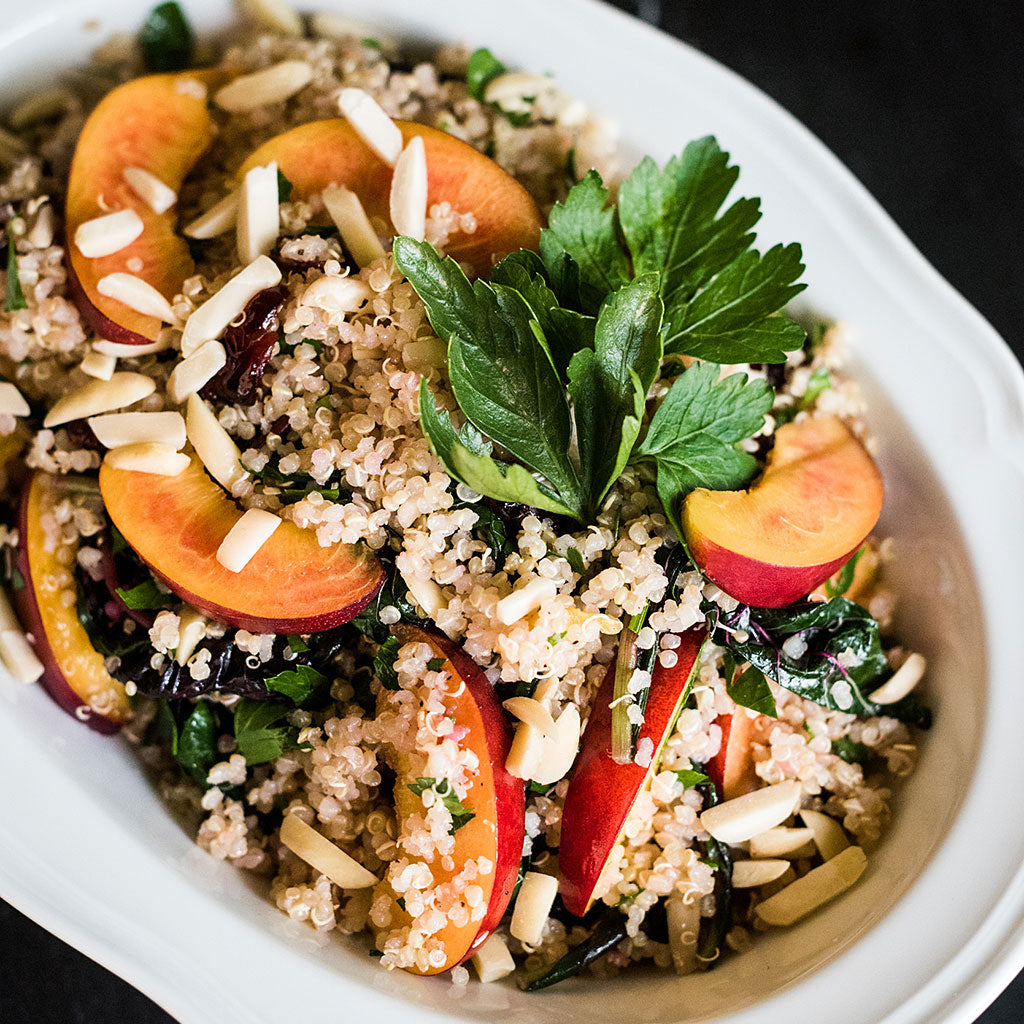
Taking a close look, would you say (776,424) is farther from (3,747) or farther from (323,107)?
(3,747)

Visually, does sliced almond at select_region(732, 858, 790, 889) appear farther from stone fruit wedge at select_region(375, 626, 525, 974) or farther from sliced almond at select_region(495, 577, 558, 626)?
sliced almond at select_region(495, 577, 558, 626)

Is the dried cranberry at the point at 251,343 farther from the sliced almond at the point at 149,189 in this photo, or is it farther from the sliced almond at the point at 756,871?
the sliced almond at the point at 756,871

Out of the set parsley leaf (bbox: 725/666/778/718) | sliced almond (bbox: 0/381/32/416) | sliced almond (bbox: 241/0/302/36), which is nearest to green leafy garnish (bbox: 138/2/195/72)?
sliced almond (bbox: 241/0/302/36)

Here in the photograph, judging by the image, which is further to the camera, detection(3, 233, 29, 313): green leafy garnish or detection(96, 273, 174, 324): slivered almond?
detection(3, 233, 29, 313): green leafy garnish

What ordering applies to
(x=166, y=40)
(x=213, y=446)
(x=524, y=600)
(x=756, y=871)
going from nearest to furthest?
(x=524, y=600) → (x=213, y=446) → (x=756, y=871) → (x=166, y=40)

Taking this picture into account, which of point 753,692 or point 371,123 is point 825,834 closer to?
point 753,692

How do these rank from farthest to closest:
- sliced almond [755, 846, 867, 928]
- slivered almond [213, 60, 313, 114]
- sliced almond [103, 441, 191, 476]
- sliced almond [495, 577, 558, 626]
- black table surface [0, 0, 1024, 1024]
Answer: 1. black table surface [0, 0, 1024, 1024]
2. slivered almond [213, 60, 313, 114]
3. sliced almond [755, 846, 867, 928]
4. sliced almond [103, 441, 191, 476]
5. sliced almond [495, 577, 558, 626]

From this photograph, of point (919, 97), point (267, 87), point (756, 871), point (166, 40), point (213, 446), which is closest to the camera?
point (213, 446)

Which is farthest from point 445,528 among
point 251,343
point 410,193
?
point 410,193
